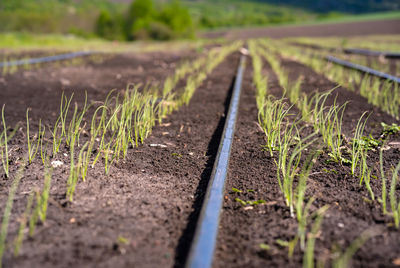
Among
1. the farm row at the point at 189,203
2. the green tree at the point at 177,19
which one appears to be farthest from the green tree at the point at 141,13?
the farm row at the point at 189,203

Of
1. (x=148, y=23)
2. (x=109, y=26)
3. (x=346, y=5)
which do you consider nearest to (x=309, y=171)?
(x=148, y=23)

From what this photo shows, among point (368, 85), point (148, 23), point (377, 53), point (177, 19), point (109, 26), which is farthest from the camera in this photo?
point (109, 26)

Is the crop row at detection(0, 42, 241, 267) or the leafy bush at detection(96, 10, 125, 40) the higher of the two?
the leafy bush at detection(96, 10, 125, 40)

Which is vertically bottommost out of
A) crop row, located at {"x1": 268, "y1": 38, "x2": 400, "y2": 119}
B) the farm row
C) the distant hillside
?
the farm row

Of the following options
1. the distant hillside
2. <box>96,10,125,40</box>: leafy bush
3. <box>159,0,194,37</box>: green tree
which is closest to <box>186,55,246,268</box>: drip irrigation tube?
<box>159,0,194,37</box>: green tree

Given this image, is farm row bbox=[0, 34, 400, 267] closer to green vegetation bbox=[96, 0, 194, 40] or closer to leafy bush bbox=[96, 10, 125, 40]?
green vegetation bbox=[96, 0, 194, 40]

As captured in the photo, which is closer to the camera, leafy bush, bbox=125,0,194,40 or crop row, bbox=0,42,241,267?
crop row, bbox=0,42,241,267

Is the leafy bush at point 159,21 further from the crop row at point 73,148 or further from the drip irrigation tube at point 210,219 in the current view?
the drip irrigation tube at point 210,219

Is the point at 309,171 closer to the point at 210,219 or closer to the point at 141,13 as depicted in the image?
the point at 210,219

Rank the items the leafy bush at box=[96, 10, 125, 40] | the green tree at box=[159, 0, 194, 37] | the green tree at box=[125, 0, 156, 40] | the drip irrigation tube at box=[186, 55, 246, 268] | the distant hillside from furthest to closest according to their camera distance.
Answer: the distant hillside
the leafy bush at box=[96, 10, 125, 40]
the green tree at box=[125, 0, 156, 40]
the green tree at box=[159, 0, 194, 37]
the drip irrigation tube at box=[186, 55, 246, 268]

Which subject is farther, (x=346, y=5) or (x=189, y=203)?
(x=346, y=5)

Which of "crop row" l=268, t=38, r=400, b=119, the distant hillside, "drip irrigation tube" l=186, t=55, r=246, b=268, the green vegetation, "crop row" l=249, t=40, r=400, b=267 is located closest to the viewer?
"drip irrigation tube" l=186, t=55, r=246, b=268

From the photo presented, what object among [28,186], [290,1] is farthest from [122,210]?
[290,1]

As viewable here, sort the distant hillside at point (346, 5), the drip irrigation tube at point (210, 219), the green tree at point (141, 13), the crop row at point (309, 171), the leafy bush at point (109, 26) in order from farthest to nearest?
1. the distant hillside at point (346, 5)
2. the leafy bush at point (109, 26)
3. the green tree at point (141, 13)
4. the crop row at point (309, 171)
5. the drip irrigation tube at point (210, 219)
